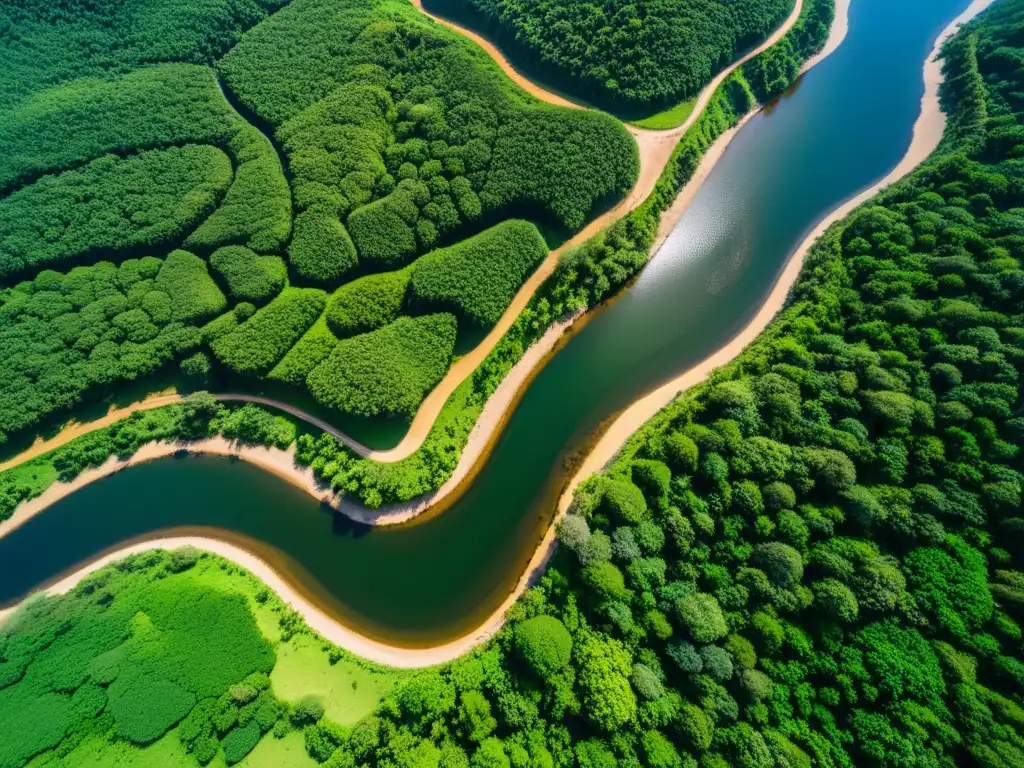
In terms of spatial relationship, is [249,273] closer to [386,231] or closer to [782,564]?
[386,231]

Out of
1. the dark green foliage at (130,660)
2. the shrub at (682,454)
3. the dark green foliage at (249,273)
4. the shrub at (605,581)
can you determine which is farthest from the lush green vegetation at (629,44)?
the dark green foliage at (130,660)

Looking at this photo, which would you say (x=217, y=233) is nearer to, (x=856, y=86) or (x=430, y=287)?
(x=430, y=287)

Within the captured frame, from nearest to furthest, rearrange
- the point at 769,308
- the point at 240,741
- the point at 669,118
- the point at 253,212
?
the point at 240,741, the point at 253,212, the point at 769,308, the point at 669,118

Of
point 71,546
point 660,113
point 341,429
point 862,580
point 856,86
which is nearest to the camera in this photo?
point 862,580

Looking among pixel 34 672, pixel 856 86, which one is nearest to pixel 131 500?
pixel 34 672

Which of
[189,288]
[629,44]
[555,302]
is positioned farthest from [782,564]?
[629,44]

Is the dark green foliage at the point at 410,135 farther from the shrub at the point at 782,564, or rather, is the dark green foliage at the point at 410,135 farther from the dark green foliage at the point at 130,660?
the shrub at the point at 782,564
